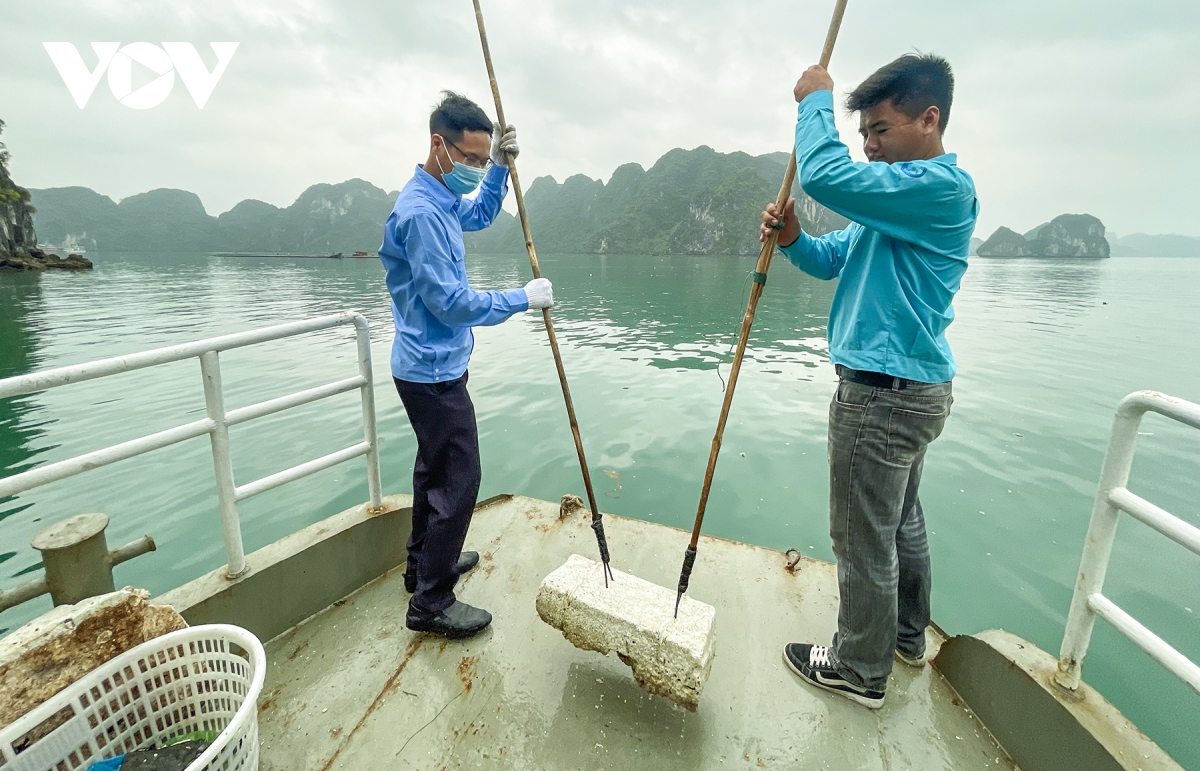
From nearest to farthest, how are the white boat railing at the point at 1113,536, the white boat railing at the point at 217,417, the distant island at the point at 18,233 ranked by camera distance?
the white boat railing at the point at 1113,536, the white boat railing at the point at 217,417, the distant island at the point at 18,233

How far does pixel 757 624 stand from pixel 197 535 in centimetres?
558

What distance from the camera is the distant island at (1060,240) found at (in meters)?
127

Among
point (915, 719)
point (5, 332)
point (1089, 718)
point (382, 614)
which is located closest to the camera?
point (1089, 718)

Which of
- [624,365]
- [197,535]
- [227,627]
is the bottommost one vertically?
[197,535]

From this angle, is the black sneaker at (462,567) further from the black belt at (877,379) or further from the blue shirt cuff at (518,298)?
the black belt at (877,379)

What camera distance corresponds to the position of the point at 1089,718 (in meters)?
1.73

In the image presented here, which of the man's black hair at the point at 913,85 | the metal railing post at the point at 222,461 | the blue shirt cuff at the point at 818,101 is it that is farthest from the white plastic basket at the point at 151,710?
the man's black hair at the point at 913,85

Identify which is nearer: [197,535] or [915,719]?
[915,719]

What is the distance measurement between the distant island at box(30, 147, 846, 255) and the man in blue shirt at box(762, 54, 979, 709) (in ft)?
341

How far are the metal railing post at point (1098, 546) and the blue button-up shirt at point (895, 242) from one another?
0.51 meters

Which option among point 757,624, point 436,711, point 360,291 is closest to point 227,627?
point 436,711

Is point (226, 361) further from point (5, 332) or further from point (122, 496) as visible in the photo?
point (5, 332)

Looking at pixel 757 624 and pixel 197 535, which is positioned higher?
pixel 757 624

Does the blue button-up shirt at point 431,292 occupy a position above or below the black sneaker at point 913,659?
above
